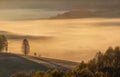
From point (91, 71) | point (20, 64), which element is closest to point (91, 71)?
point (91, 71)

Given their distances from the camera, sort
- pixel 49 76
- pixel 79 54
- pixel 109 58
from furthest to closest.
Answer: pixel 79 54
pixel 109 58
pixel 49 76

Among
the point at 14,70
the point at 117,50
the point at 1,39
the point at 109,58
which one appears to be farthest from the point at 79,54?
the point at 109,58

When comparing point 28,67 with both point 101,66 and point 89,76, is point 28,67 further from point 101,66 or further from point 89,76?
point 89,76

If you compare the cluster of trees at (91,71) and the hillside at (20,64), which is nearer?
the cluster of trees at (91,71)

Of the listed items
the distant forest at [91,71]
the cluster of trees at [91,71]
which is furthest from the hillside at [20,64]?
the cluster of trees at [91,71]

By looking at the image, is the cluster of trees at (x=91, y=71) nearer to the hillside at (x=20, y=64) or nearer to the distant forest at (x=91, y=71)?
the distant forest at (x=91, y=71)

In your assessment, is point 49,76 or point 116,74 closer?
point 49,76

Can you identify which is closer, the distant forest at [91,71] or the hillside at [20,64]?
the distant forest at [91,71]

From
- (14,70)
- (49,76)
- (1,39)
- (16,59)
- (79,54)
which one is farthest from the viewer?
(79,54)

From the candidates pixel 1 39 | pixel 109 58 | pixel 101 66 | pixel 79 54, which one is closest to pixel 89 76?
pixel 101 66

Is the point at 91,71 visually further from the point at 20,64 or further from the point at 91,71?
the point at 20,64

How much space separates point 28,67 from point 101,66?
4882 cm

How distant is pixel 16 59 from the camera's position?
416ft

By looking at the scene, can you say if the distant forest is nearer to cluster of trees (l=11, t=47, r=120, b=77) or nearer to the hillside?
cluster of trees (l=11, t=47, r=120, b=77)
